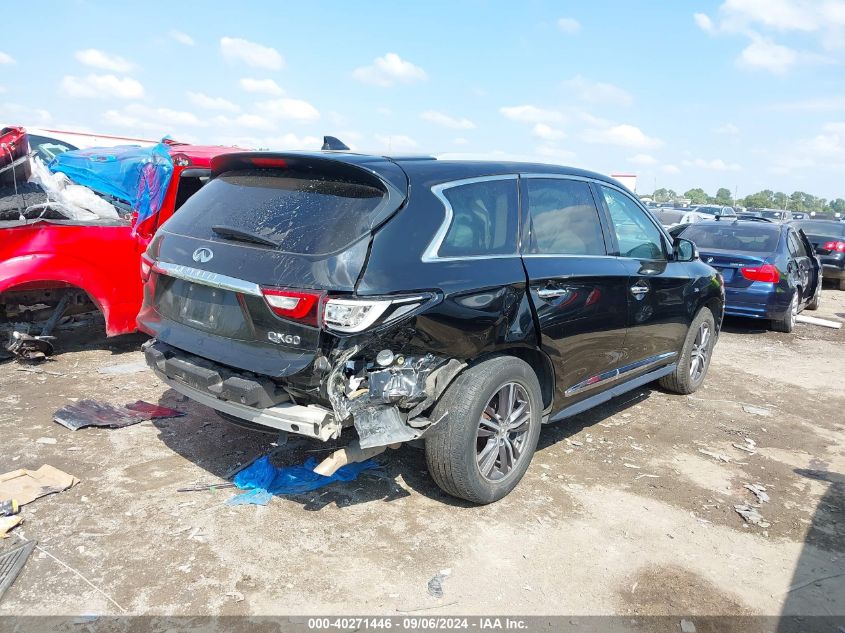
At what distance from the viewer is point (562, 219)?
412 centimetres

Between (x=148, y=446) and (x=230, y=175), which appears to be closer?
(x=230, y=175)

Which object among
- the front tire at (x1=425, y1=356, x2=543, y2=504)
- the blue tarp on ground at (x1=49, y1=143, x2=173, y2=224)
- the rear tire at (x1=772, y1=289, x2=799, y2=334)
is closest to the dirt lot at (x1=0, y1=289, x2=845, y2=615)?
the front tire at (x1=425, y1=356, x2=543, y2=504)

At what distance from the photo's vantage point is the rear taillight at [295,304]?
2910 millimetres

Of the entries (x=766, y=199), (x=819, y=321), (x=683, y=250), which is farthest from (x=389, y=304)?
(x=766, y=199)

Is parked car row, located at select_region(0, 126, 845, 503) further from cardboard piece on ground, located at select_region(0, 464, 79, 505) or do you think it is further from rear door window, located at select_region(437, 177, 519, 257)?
cardboard piece on ground, located at select_region(0, 464, 79, 505)

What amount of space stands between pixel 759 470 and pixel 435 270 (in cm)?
290

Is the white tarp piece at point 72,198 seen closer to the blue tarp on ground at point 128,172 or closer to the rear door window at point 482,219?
the blue tarp on ground at point 128,172

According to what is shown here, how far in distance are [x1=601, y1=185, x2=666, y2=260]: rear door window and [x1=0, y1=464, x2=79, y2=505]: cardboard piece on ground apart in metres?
3.81

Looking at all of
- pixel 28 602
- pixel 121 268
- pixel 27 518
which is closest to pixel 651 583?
pixel 28 602

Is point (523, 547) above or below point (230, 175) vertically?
below

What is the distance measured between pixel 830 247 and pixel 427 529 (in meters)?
14.8

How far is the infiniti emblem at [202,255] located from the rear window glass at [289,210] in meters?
0.09

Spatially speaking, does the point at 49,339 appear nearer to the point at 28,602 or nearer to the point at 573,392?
the point at 28,602

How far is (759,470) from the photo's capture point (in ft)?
14.6
